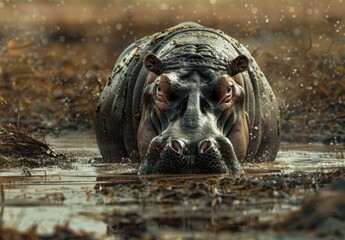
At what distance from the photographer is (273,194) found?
251 inches

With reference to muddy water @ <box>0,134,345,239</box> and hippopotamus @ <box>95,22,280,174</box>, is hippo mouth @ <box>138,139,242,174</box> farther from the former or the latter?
muddy water @ <box>0,134,345,239</box>

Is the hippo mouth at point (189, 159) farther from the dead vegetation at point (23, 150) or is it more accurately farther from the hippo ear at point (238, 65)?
the dead vegetation at point (23, 150)

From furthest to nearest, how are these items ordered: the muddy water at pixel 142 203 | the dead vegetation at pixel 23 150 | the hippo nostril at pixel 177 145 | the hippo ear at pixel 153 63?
the dead vegetation at pixel 23 150 < the hippo ear at pixel 153 63 < the hippo nostril at pixel 177 145 < the muddy water at pixel 142 203

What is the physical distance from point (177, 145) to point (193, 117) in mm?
569

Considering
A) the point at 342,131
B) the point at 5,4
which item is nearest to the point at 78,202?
the point at 342,131

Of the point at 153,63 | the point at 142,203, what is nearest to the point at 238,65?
the point at 153,63

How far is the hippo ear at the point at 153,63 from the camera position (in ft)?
31.4

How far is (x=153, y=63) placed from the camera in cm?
963

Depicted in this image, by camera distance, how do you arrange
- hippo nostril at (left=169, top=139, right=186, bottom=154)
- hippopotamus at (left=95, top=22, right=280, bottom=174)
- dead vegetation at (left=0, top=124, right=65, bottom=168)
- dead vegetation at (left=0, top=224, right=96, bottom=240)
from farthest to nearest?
dead vegetation at (left=0, top=124, right=65, bottom=168)
hippopotamus at (left=95, top=22, right=280, bottom=174)
hippo nostril at (left=169, top=139, right=186, bottom=154)
dead vegetation at (left=0, top=224, right=96, bottom=240)

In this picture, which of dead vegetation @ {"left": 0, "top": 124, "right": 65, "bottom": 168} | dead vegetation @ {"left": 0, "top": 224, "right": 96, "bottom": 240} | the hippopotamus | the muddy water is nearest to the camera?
dead vegetation @ {"left": 0, "top": 224, "right": 96, "bottom": 240}

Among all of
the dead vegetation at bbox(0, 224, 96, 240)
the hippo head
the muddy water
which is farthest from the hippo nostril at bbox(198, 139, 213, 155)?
the dead vegetation at bbox(0, 224, 96, 240)

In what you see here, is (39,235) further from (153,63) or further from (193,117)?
(153,63)

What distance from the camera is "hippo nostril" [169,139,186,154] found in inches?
315

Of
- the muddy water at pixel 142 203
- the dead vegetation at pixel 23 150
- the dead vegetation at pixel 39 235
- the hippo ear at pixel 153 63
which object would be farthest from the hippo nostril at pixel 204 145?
the dead vegetation at pixel 39 235
